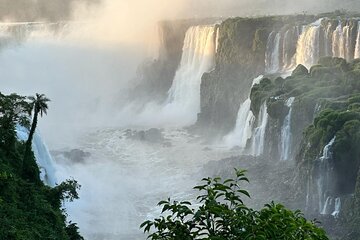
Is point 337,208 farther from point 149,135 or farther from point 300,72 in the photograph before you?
point 149,135

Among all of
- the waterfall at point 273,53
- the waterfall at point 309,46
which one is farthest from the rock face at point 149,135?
the waterfall at point 309,46

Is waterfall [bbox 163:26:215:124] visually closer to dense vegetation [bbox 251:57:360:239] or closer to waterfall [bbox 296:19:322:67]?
waterfall [bbox 296:19:322:67]

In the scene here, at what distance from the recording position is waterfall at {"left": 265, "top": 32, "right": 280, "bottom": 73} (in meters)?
54.1

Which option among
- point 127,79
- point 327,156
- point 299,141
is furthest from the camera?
point 127,79

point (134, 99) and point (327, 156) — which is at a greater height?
point (134, 99)

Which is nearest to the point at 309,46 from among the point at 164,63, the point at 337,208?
the point at 337,208

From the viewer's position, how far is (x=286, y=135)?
4106 cm

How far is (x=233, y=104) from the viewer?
58.5 metres

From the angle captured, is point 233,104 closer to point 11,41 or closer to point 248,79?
point 248,79

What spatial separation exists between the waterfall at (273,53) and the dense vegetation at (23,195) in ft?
95.5

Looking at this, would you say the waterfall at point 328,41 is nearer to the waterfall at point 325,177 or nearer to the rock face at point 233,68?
the rock face at point 233,68

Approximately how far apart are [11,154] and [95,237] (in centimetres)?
772

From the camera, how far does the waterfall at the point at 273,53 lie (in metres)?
54.1

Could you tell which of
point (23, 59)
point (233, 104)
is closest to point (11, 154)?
point (233, 104)
